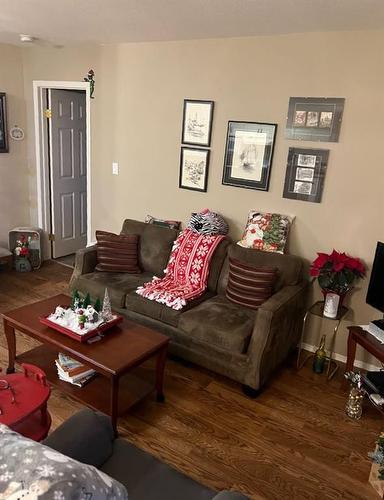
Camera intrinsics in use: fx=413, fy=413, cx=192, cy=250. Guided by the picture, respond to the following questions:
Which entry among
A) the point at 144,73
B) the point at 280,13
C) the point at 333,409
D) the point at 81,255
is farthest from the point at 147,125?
the point at 333,409

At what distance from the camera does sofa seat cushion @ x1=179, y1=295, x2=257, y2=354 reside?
273cm

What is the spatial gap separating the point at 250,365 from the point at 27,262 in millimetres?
3159

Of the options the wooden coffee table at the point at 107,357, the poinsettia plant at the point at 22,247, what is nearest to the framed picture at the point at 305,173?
the wooden coffee table at the point at 107,357

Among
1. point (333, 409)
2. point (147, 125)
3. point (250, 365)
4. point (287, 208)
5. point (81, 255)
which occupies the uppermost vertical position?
point (147, 125)

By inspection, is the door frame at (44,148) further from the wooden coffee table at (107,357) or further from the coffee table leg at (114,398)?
the coffee table leg at (114,398)

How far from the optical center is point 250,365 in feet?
8.88

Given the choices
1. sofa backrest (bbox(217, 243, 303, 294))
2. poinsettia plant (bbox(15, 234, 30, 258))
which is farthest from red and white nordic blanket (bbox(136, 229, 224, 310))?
poinsettia plant (bbox(15, 234, 30, 258))

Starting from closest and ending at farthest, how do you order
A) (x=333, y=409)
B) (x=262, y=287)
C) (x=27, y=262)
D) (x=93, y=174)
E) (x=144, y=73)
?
(x=333, y=409) → (x=262, y=287) → (x=144, y=73) → (x=93, y=174) → (x=27, y=262)

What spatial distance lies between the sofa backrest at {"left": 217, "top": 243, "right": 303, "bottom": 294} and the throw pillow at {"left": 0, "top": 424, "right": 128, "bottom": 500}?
2.34 metres

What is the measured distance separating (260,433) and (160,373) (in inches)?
27.5

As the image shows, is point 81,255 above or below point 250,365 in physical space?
above

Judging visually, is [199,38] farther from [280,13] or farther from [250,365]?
[250,365]

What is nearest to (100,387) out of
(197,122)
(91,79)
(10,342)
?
(10,342)

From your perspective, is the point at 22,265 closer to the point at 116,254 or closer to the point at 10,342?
the point at 116,254
